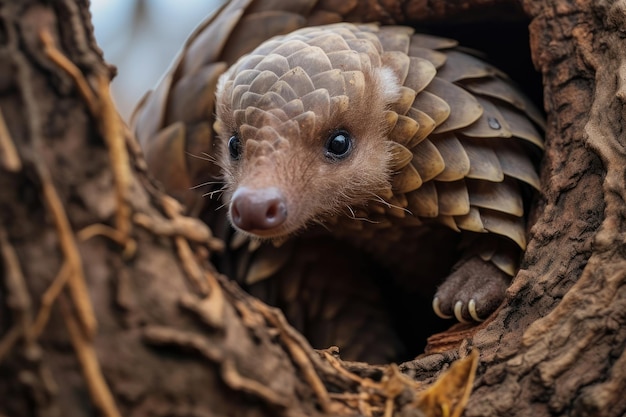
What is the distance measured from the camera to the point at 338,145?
7.78ft

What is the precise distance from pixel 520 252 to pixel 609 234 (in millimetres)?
748

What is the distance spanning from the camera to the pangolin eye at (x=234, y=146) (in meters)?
2.42

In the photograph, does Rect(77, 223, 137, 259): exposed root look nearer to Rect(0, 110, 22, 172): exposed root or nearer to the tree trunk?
the tree trunk

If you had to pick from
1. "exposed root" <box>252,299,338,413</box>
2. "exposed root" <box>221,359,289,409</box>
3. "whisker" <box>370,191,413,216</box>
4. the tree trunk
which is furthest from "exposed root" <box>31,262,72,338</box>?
"whisker" <box>370,191,413,216</box>

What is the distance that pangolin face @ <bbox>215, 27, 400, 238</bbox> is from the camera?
7.18 feet

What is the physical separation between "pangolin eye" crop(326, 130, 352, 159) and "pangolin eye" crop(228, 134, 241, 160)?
0.98 ft

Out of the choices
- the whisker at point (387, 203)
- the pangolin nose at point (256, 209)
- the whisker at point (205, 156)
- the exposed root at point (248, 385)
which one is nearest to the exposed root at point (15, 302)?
the exposed root at point (248, 385)

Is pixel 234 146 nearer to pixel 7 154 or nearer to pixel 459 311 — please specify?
pixel 459 311

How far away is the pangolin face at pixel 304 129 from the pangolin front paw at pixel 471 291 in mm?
421

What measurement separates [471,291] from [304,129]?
2.57 feet

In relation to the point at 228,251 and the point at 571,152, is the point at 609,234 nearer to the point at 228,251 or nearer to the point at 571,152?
the point at 571,152

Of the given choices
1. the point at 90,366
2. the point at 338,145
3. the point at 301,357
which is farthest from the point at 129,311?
the point at 338,145

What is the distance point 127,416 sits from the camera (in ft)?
3.98

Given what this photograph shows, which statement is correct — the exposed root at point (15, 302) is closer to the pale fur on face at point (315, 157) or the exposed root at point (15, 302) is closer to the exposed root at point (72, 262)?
the exposed root at point (72, 262)
